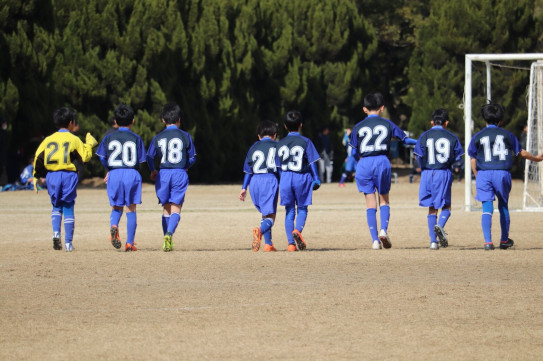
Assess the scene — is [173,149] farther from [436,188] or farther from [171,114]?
[436,188]

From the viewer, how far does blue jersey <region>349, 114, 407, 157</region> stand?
44.0ft

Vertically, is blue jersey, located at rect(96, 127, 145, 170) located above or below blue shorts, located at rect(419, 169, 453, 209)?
above

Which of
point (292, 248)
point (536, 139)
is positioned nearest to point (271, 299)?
point (292, 248)

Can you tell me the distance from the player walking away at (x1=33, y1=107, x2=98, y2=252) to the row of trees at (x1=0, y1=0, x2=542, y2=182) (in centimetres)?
1631

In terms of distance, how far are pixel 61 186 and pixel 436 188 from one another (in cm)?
435

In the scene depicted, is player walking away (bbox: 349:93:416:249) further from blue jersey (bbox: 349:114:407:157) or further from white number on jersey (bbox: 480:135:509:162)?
white number on jersey (bbox: 480:135:509:162)

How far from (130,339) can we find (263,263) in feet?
14.7

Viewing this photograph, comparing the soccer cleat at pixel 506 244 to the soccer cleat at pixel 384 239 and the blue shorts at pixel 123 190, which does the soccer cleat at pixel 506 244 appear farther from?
the blue shorts at pixel 123 190

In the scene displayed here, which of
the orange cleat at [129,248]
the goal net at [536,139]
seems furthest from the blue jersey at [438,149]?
the goal net at [536,139]

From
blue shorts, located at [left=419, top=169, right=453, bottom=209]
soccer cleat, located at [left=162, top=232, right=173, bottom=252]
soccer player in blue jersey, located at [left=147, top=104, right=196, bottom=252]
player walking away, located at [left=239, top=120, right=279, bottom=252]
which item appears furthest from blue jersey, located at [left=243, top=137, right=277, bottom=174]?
blue shorts, located at [left=419, top=169, right=453, bottom=209]

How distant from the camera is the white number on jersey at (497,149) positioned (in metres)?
13.3

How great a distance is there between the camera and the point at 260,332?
24.4ft

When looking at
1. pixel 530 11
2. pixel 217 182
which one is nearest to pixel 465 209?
pixel 217 182

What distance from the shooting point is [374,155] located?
1355 cm
